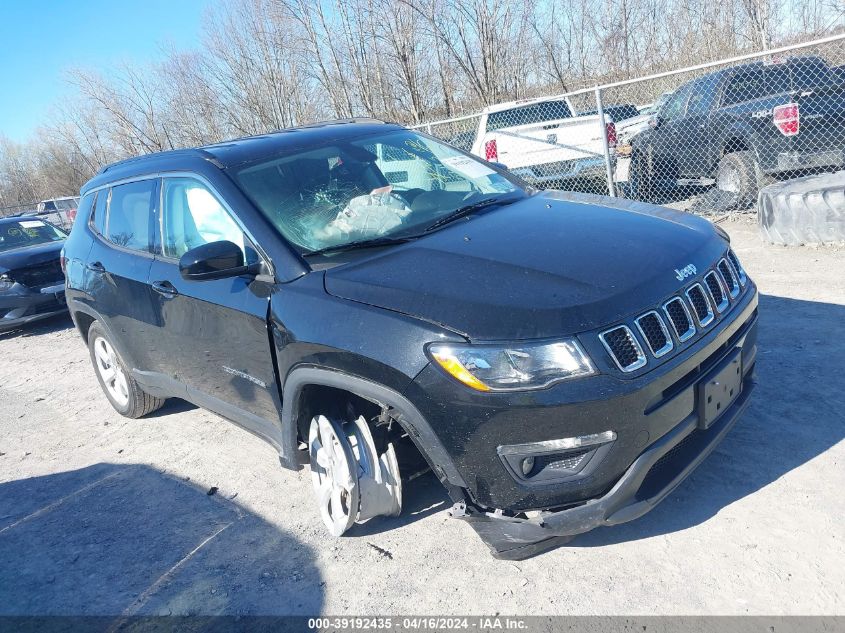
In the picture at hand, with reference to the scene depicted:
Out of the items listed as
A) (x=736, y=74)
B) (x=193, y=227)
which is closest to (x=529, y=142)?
(x=736, y=74)

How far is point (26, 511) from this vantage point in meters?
4.03

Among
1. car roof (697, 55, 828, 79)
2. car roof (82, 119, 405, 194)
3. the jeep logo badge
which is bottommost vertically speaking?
the jeep logo badge

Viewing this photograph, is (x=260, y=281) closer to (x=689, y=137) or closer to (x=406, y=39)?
(x=689, y=137)

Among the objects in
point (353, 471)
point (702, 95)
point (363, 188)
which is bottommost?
point (353, 471)

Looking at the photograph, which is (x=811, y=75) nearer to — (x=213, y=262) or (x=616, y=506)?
(x=616, y=506)

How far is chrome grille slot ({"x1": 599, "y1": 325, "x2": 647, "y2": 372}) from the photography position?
2.31m

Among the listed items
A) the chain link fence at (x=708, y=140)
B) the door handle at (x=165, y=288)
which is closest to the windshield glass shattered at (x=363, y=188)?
the door handle at (x=165, y=288)

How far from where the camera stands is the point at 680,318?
99.9 inches

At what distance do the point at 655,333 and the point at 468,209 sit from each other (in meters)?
1.37

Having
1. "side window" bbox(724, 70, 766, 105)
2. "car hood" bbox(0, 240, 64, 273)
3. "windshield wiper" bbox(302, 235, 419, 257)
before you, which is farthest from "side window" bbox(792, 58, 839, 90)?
"car hood" bbox(0, 240, 64, 273)

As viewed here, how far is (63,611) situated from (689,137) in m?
9.04

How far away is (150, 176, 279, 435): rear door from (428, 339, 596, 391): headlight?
1127 mm

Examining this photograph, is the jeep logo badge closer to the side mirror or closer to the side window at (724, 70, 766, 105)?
the side mirror

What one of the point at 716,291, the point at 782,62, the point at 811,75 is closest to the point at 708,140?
the point at 782,62
